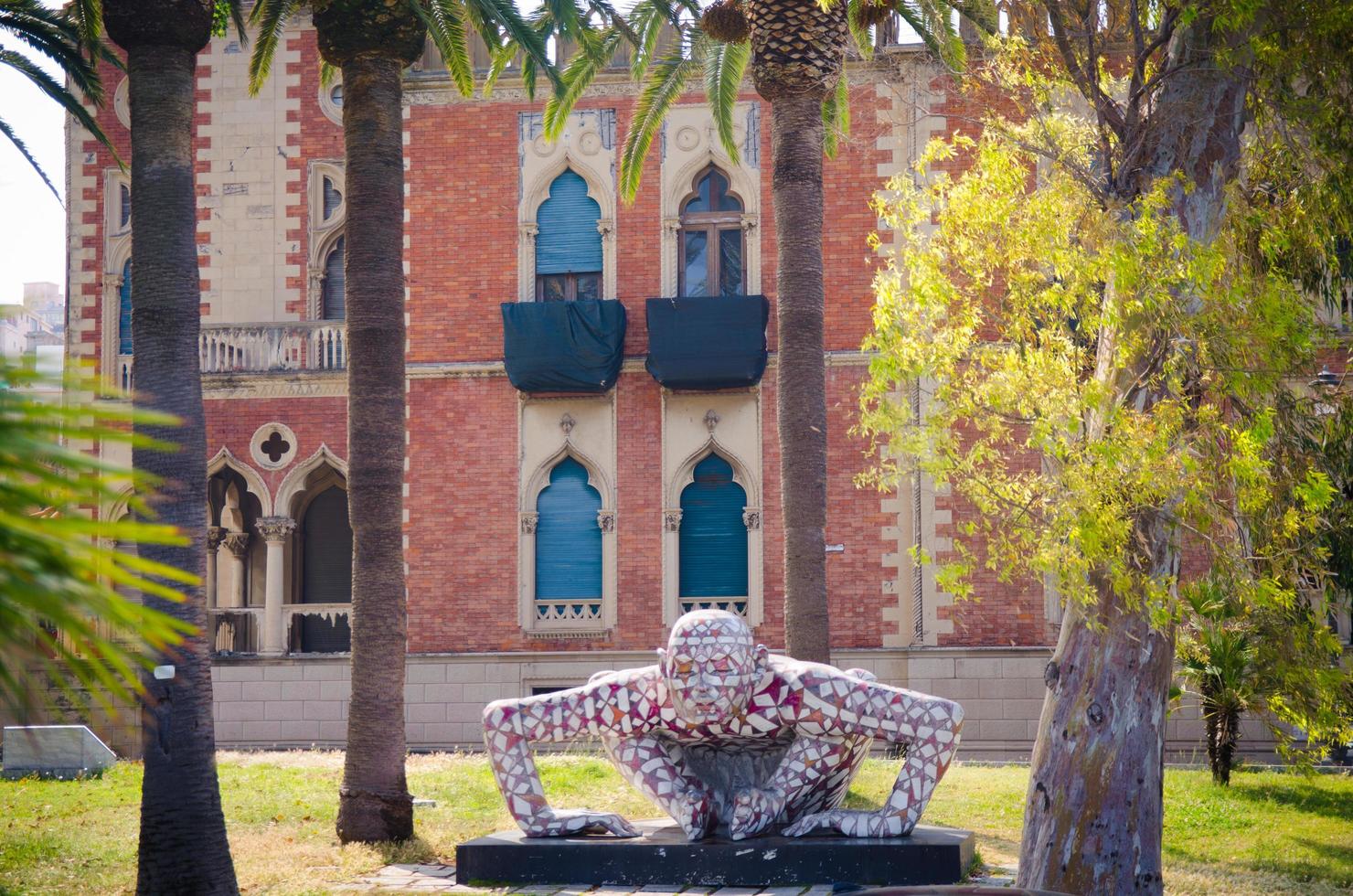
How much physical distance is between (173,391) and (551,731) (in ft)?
11.3

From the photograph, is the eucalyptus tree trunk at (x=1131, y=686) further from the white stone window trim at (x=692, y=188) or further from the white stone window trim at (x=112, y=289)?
the white stone window trim at (x=112, y=289)

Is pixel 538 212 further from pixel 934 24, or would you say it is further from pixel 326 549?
pixel 934 24

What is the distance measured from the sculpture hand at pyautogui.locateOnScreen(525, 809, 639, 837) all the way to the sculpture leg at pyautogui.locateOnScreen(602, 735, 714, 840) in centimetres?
29

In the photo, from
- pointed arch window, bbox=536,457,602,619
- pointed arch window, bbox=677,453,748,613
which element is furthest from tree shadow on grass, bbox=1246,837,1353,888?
pointed arch window, bbox=536,457,602,619

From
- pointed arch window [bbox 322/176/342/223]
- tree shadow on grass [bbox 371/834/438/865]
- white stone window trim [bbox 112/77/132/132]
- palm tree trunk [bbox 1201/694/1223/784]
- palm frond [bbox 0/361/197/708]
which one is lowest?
tree shadow on grass [bbox 371/834/438/865]

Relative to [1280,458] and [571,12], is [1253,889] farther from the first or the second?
[571,12]

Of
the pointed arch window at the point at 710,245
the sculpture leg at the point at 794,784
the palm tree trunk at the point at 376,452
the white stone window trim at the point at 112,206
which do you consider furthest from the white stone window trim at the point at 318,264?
the sculpture leg at the point at 794,784

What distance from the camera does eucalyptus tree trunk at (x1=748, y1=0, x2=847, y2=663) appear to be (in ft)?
50.4

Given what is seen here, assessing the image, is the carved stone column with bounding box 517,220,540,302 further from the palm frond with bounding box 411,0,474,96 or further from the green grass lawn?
the green grass lawn

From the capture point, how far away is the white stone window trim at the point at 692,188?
83.9 ft

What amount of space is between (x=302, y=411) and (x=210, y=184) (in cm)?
453

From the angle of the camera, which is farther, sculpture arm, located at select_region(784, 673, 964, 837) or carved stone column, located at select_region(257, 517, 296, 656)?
carved stone column, located at select_region(257, 517, 296, 656)

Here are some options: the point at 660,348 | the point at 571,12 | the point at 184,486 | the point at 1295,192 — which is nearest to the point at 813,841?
the point at 184,486

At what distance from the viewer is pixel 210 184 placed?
27422 mm
